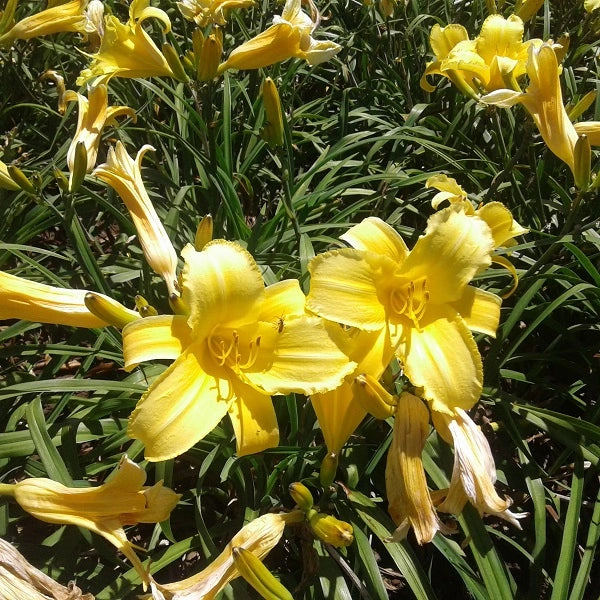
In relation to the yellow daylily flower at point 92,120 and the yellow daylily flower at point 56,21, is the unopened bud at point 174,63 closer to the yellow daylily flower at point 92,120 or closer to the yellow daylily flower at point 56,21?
the yellow daylily flower at point 92,120

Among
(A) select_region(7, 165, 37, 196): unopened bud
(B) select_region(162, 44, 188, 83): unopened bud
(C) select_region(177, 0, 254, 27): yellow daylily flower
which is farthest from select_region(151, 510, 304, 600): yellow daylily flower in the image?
(C) select_region(177, 0, 254, 27): yellow daylily flower

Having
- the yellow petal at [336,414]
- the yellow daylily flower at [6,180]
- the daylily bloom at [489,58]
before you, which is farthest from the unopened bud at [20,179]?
the daylily bloom at [489,58]

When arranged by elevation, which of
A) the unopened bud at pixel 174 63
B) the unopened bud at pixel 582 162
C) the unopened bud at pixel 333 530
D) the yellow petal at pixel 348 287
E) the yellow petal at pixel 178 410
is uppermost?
the unopened bud at pixel 174 63

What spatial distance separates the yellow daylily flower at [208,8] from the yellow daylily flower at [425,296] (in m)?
1.34

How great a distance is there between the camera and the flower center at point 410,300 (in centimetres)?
122

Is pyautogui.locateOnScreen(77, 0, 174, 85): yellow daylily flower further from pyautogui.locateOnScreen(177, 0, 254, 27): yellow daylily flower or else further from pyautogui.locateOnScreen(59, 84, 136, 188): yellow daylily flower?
pyautogui.locateOnScreen(177, 0, 254, 27): yellow daylily flower

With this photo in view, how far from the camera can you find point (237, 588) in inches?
56.2

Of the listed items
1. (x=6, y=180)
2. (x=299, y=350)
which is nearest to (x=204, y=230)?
(x=299, y=350)

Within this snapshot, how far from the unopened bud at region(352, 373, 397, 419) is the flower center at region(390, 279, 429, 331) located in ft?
0.57

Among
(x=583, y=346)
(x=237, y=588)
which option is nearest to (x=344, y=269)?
(x=237, y=588)

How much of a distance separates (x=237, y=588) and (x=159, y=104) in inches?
96.4

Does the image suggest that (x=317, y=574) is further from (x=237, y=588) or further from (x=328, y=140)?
(x=328, y=140)

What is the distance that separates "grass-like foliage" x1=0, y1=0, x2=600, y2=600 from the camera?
1.15 metres

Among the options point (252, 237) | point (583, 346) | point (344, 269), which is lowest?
point (583, 346)
